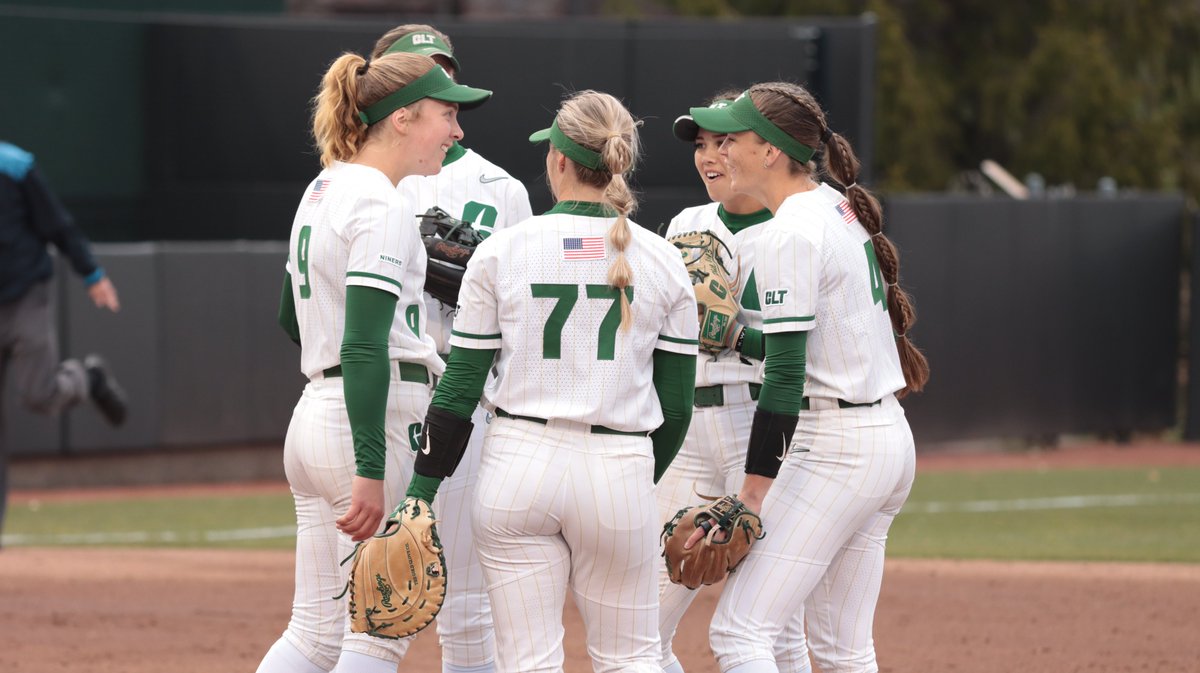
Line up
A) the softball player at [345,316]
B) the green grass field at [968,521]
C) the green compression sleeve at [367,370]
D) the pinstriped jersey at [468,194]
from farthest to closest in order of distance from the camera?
the green grass field at [968,521], the pinstriped jersey at [468,194], the softball player at [345,316], the green compression sleeve at [367,370]

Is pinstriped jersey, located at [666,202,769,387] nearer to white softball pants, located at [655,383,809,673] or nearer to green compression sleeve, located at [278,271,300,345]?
white softball pants, located at [655,383,809,673]

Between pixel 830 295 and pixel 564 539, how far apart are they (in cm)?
94

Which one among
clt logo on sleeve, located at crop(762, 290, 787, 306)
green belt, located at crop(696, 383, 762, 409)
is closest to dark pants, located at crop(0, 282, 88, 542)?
green belt, located at crop(696, 383, 762, 409)

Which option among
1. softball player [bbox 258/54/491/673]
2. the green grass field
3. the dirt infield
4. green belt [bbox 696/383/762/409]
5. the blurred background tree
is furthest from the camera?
the blurred background tree

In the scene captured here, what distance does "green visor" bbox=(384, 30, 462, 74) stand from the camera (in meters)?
4.42

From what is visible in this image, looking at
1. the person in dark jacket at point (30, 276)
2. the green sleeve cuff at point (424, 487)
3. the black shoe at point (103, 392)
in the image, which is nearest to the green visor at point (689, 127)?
the green sleeve cuff at point (424, 487)

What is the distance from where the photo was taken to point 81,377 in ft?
27.4

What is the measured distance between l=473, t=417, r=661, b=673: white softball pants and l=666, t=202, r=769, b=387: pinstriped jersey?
0.82 meters

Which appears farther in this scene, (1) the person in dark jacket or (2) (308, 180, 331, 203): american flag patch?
(1) the person in dark jacket

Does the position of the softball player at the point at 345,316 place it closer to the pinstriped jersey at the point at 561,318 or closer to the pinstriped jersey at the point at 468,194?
the pinstriped jersey at the point at 561,318

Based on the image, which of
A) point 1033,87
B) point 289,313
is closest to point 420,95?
point 289,313

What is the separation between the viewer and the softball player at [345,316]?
3852mm

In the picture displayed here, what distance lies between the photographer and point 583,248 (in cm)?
365

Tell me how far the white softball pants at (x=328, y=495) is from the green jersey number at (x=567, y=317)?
22.0 inches
